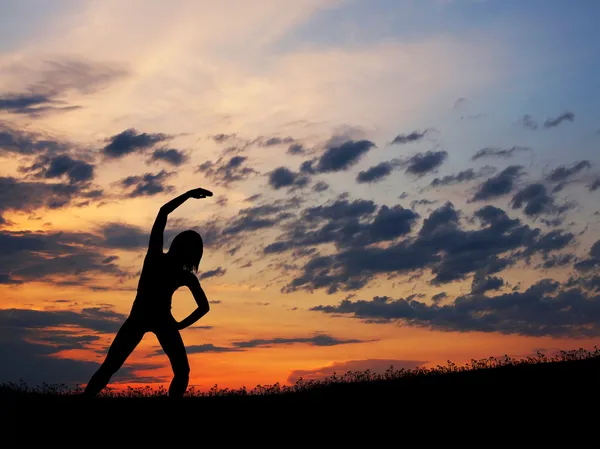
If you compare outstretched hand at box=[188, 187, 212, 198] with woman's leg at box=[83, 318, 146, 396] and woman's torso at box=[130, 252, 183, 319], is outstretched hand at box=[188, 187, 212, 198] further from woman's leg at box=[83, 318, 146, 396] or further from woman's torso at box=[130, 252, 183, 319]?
woman's leg at box=[83, 318, 146, 396]

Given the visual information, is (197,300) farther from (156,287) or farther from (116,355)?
(116,355)

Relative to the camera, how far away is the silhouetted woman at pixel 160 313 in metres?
13.3

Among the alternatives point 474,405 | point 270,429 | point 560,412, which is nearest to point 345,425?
point 270,429

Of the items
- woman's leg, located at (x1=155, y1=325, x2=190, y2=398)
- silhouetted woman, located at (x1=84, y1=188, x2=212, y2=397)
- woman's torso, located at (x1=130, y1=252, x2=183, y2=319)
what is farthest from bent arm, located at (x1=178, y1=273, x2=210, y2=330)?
woman's leg, located at (x1=155, y1=325, x2=190, y2=398)

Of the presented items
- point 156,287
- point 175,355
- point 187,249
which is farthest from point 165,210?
point 175,355

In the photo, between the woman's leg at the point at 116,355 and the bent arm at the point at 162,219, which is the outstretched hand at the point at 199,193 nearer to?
the bent arm at the point at 162,219

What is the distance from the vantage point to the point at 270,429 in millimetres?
12828

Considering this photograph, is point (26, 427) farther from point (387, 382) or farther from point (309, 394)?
point (387, 382)

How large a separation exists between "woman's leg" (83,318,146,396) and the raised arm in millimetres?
1623

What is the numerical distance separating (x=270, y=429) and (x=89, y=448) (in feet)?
10.0

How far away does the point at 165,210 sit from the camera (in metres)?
13.0

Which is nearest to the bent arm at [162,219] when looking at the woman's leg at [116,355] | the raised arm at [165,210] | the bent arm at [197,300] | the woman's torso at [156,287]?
the raised arm at [165,210]

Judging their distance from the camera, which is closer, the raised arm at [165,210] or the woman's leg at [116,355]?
the raised arm at [165,210]

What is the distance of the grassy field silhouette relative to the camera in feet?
39.4
